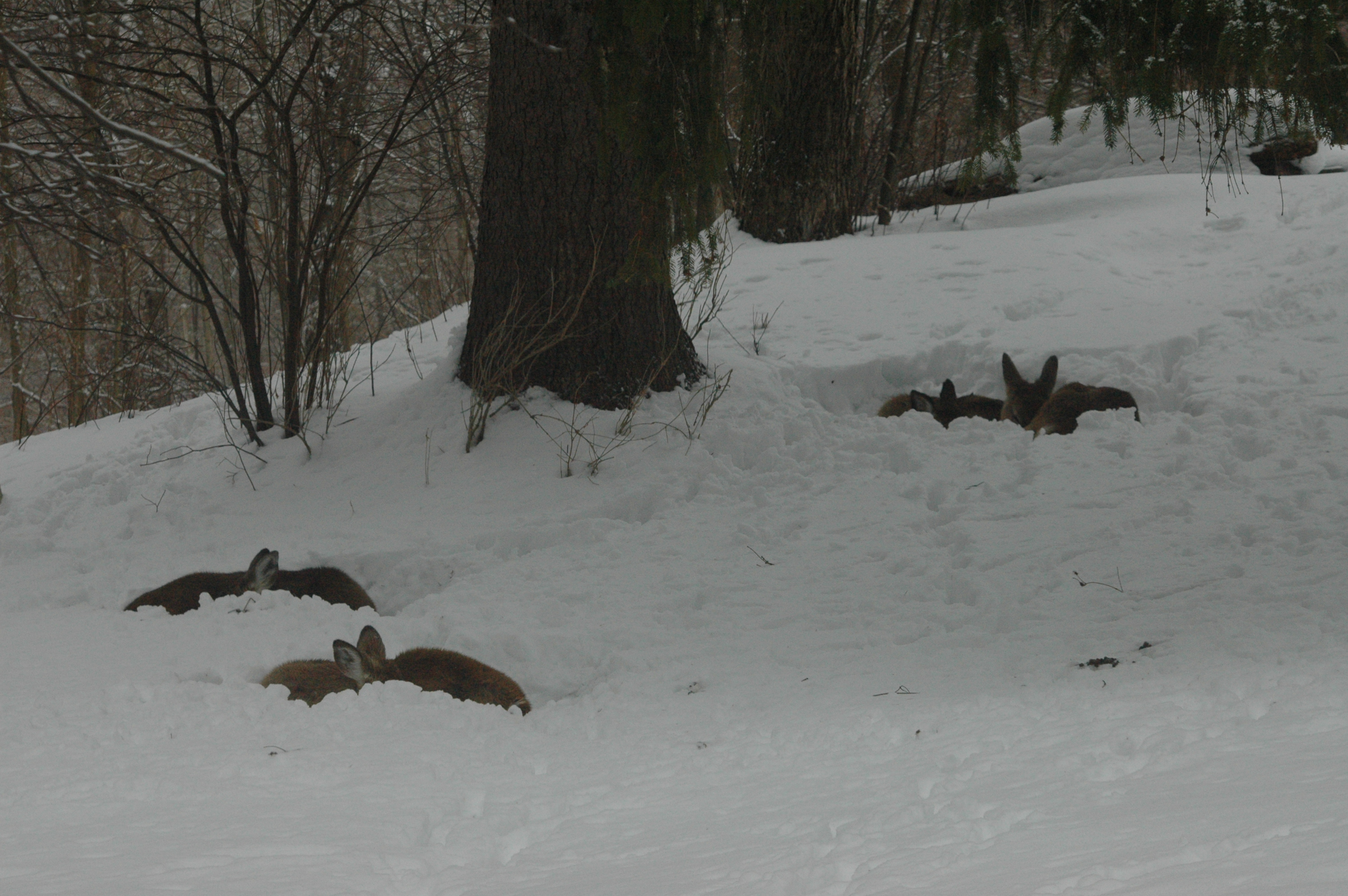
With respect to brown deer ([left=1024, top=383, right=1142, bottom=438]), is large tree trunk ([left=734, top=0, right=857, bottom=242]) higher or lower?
higher

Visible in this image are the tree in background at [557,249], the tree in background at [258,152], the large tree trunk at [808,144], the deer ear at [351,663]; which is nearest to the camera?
the deer ear at [351,663]

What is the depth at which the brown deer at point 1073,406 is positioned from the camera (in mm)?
6582

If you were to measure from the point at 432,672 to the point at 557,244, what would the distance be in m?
3.18

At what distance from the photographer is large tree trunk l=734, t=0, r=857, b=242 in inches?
396

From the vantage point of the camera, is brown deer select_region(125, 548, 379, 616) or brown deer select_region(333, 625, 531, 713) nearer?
brown deer select_region(333, 625, 531, 713)

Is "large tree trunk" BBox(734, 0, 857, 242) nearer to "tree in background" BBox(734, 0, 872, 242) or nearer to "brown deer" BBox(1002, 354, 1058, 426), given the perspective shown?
"tree in background" BBox(734, 0, 872, 242)

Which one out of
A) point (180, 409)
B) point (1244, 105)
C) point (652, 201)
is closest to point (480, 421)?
point (652, 201)

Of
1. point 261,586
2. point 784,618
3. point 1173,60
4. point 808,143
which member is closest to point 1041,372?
point 1173,60

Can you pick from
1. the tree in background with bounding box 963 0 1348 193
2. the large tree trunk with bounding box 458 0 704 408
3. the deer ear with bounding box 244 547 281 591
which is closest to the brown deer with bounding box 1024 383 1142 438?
the tree in background with bounding box 963 0 1348 193

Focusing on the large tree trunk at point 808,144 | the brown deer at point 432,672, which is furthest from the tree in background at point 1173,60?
the large tree trunk at point 808,144

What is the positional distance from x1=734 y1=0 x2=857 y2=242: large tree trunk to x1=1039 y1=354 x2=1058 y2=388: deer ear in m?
3.32

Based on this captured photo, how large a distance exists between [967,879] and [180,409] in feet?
26.2

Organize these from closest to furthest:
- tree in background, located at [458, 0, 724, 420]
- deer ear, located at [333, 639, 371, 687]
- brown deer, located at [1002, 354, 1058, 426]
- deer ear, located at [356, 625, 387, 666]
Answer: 1. deer ear, located at [333, 639, 371, 687]
2. deer ear, located at [356, 625, 387, 666]
3. tree in background, located at [458, 0, 724, 420]
4. brown deer, located at [1002, 354, 1058, 426]

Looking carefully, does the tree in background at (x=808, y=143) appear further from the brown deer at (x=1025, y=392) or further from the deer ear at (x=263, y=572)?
the deer ear at (x=263, y=572)
